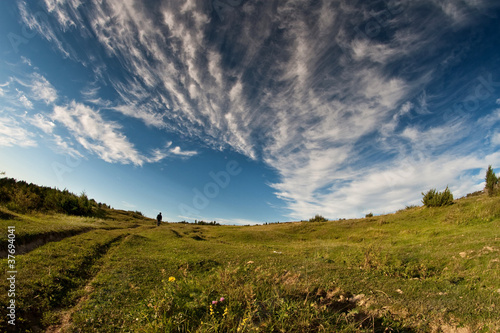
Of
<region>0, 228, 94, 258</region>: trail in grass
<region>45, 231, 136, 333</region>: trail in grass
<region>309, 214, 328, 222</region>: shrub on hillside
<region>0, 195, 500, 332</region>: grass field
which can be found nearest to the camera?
<region>0, 195, 500, 332</region>: grass field

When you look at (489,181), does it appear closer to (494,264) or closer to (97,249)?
(494,264)

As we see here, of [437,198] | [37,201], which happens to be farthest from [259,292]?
[37,201]

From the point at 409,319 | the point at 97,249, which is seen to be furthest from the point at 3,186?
the point at 409,319

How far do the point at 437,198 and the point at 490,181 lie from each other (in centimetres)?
728

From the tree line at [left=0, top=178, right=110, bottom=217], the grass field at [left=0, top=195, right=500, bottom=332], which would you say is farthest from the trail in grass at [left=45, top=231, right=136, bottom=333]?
the tree line at [left=0, top=178, right=110, bottom=217]

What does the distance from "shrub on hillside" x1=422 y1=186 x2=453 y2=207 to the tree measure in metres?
4.90

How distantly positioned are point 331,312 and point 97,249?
15143 millimetres

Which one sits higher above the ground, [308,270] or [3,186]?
[3,186]

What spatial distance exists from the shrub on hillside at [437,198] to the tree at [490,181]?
490 centimetres

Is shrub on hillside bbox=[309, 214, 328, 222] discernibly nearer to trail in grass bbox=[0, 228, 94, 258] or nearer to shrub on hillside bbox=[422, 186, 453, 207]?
shrub on hillside bbox=[422, 186, 453, 207]

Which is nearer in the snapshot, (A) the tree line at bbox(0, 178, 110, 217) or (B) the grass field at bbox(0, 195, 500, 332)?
(B) the grass field at bbox(0, 195, 500, 332)

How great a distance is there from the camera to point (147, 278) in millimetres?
8914

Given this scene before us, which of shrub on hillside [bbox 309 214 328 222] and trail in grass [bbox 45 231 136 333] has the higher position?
shrub on hillside [bbox 309 214 328 222]

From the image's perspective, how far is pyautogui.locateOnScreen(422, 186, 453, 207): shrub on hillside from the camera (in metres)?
24.6
